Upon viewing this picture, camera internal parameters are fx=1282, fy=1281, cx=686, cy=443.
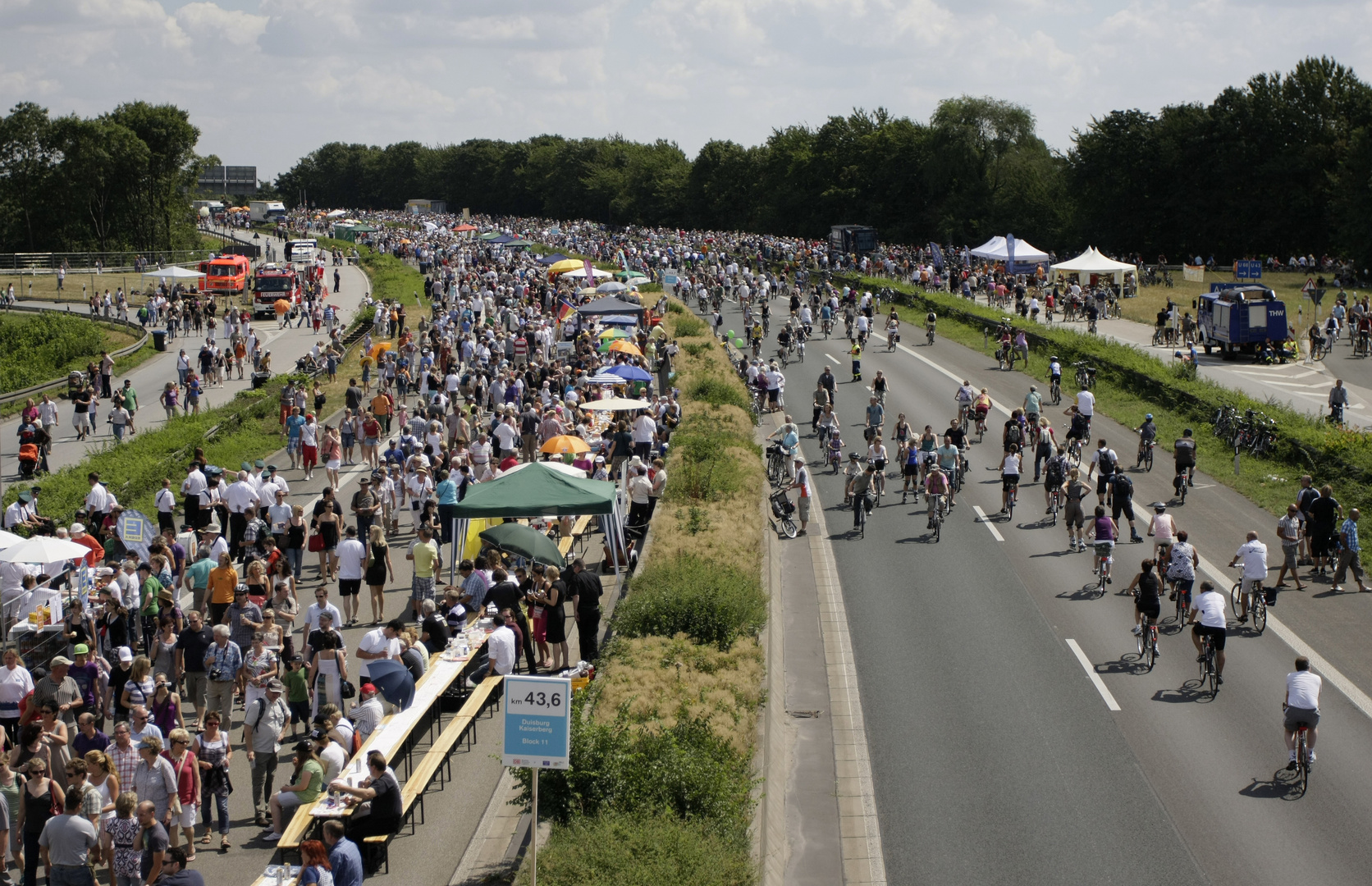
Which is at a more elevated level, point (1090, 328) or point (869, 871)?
point (1090, 328)

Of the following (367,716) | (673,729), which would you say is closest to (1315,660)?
(673,729)

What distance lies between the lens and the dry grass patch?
14.2 m

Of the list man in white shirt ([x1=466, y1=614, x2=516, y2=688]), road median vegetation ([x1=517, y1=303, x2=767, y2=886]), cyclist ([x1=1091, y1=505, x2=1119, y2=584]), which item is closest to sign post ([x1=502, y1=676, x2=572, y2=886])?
road median vegetation ([x1=517, y1=303, x2=767, y2=886])

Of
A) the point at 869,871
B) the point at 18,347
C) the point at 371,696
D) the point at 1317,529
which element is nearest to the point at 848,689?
the point at 869,871

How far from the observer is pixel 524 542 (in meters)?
18.1

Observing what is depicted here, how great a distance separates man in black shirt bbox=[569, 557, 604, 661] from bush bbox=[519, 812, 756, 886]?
216 inches

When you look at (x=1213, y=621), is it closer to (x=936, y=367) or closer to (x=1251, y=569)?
(x=1251, y=569)

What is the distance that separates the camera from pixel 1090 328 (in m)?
49.8

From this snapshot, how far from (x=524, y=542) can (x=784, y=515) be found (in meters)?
9.09

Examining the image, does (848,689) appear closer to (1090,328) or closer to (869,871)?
(869,871)

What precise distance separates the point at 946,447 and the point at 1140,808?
46.2 feet

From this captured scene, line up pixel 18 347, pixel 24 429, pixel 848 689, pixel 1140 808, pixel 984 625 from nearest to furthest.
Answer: pixel 1140 808
pixel 848 689
pixel 984 625
pixel 24 429
pixel 18 347

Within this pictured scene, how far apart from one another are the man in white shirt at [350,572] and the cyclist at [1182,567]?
12.4 m

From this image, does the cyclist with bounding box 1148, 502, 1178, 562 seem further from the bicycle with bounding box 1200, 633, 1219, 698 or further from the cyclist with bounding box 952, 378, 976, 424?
the cyclist with bounding box 952, 378, 976, 424
